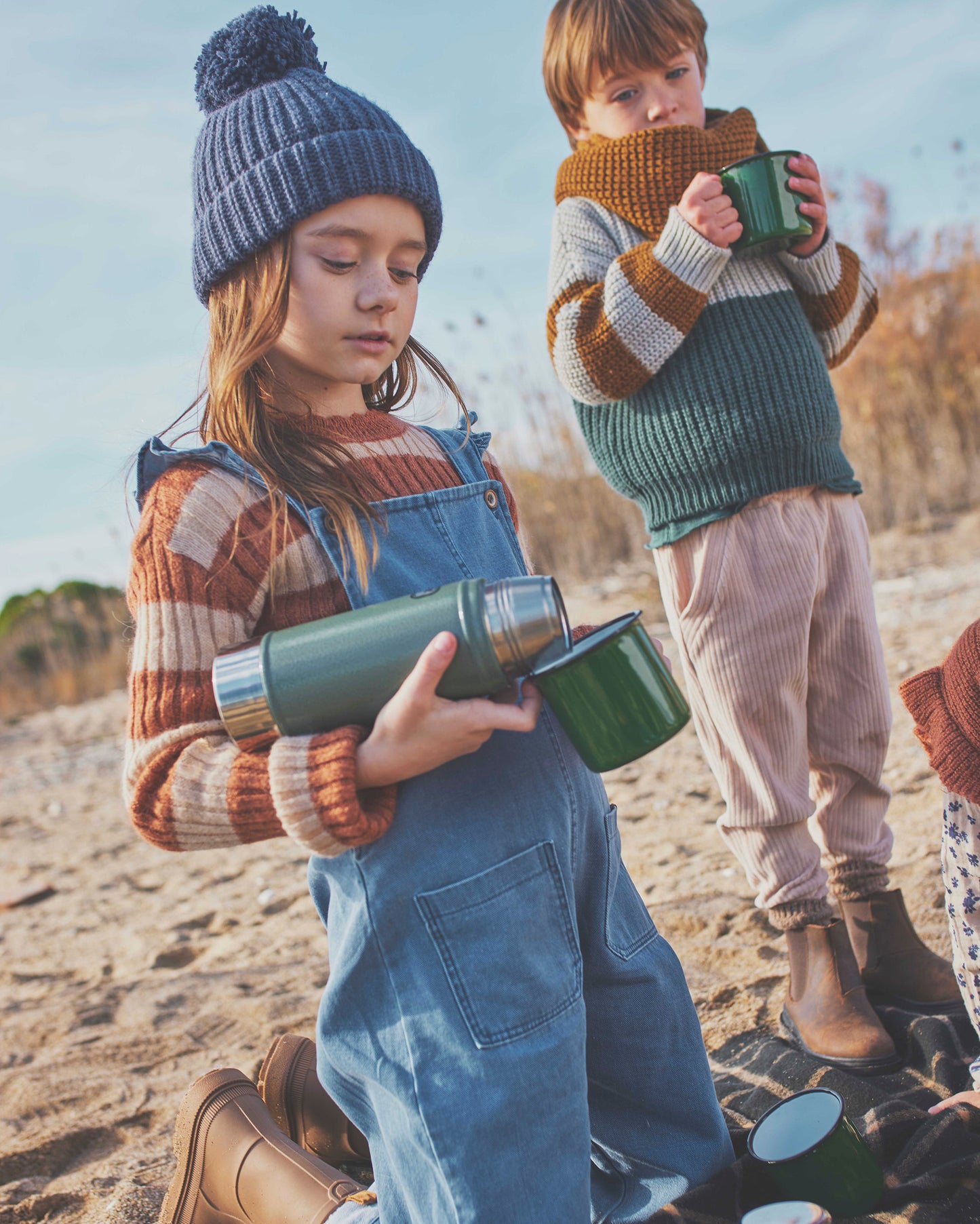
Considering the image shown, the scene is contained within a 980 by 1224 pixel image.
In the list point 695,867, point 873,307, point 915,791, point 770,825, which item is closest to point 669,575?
point 770,825

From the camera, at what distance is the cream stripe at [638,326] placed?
1.79m

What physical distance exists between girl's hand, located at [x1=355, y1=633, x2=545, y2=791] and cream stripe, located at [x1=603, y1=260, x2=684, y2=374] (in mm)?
929

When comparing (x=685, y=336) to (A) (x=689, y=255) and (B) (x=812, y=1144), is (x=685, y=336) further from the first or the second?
(B) (x=812, y=1144)

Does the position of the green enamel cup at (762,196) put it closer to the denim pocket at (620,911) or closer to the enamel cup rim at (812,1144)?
the denim pocket at (620,911)

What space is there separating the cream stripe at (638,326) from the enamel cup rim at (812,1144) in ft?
4.00

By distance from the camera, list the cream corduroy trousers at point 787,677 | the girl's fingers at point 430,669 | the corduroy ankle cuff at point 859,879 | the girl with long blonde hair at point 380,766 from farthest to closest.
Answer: the corduroy ankle cuff at point 859,879 < the cream corduroy trousers at point 787,677 < the girl with long blonde hair at point 380,766 < the girl's fingers at point 430,669

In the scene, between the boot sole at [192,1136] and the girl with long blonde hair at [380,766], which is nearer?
the girl with long blonde hair at [380,766]

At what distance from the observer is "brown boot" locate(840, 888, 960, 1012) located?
1.92m

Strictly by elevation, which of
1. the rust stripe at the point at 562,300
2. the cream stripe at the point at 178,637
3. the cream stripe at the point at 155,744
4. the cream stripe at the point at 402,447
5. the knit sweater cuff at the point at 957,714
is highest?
the rust stripe at the point at 562,300

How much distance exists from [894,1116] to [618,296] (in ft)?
4.71

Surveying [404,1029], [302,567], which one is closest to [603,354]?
[302,567]

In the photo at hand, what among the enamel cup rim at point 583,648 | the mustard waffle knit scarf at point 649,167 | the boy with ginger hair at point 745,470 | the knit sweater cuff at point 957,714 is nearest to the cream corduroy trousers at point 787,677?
the boy with ginger hair at point 745,470

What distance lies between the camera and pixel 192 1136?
1684mm

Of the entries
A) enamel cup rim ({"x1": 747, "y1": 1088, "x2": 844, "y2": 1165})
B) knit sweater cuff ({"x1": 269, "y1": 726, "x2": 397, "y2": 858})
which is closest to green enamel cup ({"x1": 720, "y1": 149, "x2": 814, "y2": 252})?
knit sweater cuff ({"x1": 269, "y1": 726, "x2": 397, "y2": 858})
